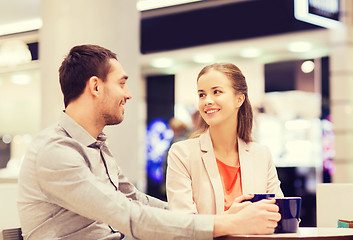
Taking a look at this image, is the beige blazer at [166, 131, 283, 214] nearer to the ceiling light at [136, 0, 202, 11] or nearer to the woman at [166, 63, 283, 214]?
the woman at [166, 63, 283, 214]

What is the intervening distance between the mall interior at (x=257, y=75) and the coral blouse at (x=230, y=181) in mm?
2857

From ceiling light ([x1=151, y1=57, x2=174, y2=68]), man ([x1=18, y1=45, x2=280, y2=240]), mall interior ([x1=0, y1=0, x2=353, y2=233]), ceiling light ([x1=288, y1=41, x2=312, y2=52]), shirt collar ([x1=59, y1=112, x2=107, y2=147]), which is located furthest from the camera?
ceiling light ([x1=151, y1=57, x2=174, y2=68])

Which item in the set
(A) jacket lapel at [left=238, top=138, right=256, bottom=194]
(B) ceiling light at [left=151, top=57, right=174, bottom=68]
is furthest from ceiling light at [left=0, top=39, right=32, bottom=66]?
(A) jacket lapel at [left=238, top=138, right=256, bottom=194]

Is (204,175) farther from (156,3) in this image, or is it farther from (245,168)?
(156,3)

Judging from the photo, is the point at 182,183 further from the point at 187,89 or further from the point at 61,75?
the point at 187,89

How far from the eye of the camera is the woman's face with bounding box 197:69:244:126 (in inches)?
83.9

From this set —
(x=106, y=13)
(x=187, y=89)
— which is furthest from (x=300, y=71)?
(x=106, y=13)

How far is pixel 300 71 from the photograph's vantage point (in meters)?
8.13

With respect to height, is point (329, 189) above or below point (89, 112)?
below

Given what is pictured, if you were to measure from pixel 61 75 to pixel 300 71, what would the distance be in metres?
6.75

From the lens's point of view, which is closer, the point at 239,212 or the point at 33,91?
the point at 239,212

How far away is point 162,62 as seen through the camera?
29.6 feet

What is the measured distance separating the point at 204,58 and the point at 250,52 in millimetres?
887

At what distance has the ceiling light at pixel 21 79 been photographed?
991 cm
